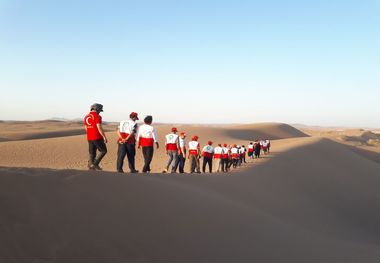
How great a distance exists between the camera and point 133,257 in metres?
4.27

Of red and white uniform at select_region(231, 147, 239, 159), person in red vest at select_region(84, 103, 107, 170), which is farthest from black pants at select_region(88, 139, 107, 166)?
red and white uniform at select_region(231, 147, 239, 159)

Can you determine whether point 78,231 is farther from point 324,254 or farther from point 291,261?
point 324,254

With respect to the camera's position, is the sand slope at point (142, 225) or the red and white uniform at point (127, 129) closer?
the sand slope at point (142, 225)

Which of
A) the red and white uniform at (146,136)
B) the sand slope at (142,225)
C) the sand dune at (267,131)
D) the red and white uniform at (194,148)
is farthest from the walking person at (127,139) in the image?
the sand dune at (267,131)

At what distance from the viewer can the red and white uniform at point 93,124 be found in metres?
7.21

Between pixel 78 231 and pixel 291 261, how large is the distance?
3710 mm

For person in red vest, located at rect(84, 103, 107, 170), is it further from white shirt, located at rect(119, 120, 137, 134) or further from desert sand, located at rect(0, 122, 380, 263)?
desert sand, located at rect(0, 122, 380, 263)

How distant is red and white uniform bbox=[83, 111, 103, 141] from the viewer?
7.21 meters

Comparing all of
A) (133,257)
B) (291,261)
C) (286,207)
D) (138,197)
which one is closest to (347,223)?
(286,207)

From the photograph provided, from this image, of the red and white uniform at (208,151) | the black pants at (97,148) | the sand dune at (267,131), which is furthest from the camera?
the sand dune at (267,131)

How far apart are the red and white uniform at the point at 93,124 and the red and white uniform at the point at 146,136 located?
5.85 feet

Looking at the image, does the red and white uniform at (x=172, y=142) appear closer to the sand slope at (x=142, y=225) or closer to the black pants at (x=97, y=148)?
the sand slope at (x=142, y=225)

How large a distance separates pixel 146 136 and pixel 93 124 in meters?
2.00

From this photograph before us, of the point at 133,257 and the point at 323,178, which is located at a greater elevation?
the point at 133,257
